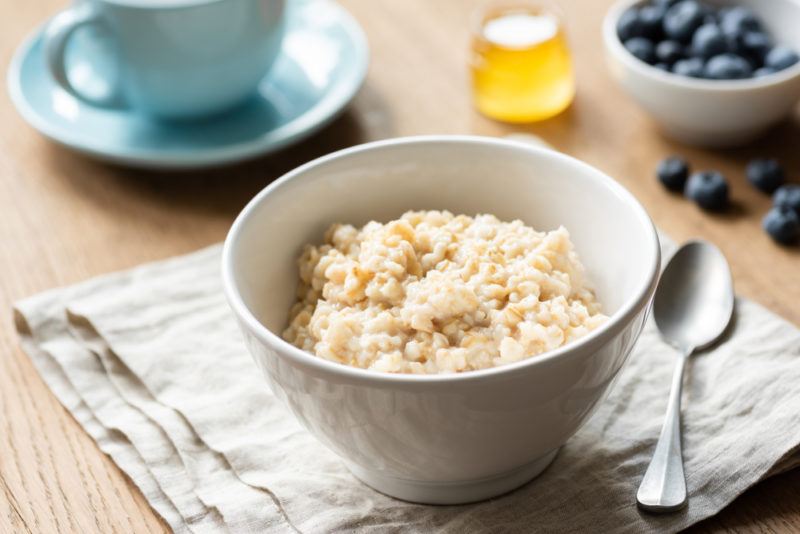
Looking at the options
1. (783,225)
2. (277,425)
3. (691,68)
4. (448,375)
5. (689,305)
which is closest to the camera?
(448,375)

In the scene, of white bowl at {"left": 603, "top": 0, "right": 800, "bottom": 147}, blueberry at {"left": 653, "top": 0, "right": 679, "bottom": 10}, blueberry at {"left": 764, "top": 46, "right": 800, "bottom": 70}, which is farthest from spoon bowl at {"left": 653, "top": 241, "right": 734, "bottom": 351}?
blueberry at {"left": 653, "top": 0, "right": 679, "bottom": 10}

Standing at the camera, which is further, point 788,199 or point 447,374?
point 788,199

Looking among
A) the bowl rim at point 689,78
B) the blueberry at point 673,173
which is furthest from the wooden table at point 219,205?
the bowl rim at point 689,78

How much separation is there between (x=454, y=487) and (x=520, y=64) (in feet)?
2.95

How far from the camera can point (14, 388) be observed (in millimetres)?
1233

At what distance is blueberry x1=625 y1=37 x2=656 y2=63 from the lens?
1.66 metres

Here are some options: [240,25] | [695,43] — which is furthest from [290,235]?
[695,43]

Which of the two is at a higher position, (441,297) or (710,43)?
(441,297)

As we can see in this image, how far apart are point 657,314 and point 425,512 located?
1.41 ft

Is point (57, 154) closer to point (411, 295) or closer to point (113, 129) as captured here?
point (113, 129)

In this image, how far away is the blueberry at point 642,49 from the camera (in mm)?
1663

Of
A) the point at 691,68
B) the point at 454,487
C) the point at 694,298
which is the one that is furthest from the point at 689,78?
the point at 454,487

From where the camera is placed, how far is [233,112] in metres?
1.73

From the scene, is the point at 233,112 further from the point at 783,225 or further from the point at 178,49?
the point at 783,225
